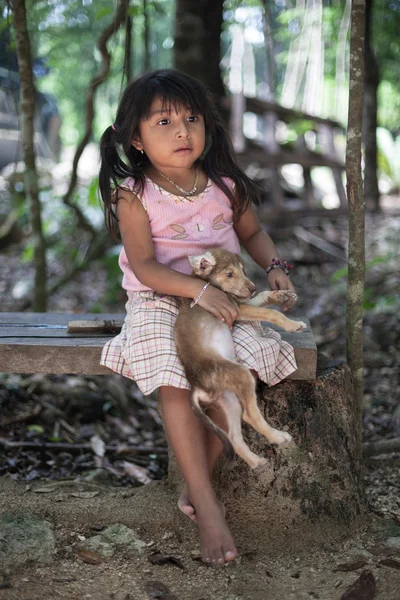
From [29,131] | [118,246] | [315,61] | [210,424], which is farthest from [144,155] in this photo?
[315,61]

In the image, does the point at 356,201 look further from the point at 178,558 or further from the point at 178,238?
the point at 178,558

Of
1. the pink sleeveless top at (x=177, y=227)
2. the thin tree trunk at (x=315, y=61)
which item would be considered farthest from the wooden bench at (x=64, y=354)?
the thin tree trunk at (x=315, y=61)

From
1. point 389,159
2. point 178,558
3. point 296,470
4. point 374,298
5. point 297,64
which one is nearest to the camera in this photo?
point 178,558

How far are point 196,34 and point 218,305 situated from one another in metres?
4.89

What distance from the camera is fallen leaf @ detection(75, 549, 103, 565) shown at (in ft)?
8.73

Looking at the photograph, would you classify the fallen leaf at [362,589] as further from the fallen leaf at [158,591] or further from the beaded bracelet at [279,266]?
the beaded bracelet at [279,266]

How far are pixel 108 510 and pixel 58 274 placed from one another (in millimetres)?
5022

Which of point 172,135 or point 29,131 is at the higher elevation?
point 29,131

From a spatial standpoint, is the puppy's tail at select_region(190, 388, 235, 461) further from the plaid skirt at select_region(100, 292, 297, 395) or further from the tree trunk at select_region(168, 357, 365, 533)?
the tree trunk at select_region(168, 357, 365, 533)

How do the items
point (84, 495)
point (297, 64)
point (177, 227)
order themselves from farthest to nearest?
point (297, 64) < point (84, 495) < point (177, 227)

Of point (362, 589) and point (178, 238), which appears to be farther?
point (178, 238)

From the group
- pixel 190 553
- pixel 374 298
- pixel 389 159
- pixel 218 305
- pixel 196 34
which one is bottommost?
pixel 190 553

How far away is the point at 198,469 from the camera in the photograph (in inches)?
99.2

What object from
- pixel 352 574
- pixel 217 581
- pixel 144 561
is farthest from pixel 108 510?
pixel 352 574
